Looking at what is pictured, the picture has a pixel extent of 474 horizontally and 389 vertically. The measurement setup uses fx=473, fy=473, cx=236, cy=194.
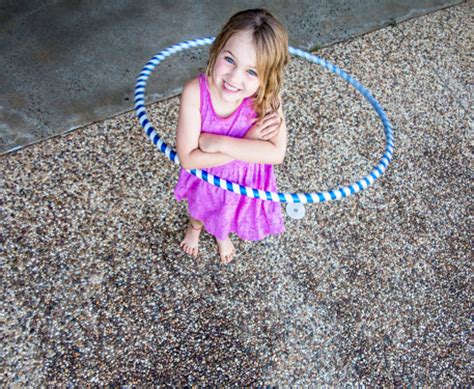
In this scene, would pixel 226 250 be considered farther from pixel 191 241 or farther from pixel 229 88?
pixel 229 88

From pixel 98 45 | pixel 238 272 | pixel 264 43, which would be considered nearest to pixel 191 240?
pixel 238 272

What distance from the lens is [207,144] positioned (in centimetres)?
219

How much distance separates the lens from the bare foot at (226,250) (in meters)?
3.06

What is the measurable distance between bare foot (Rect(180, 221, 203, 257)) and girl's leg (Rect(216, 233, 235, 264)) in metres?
0.15

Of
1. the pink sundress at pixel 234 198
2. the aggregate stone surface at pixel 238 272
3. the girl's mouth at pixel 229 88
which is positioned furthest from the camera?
the aggregate stone surface at pixel 238 272

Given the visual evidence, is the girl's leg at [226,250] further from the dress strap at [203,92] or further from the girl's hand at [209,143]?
the dress strap at [203,92]

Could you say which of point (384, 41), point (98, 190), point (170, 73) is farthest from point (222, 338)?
point (384, 41)

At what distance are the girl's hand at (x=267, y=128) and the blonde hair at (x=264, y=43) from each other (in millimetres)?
107

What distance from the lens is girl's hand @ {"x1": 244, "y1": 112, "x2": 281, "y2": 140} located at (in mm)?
2236

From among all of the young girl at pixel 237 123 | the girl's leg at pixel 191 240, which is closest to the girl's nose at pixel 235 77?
the young girl at pixel 237 123

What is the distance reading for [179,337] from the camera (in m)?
2.78

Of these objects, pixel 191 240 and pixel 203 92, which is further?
pixel 191 240

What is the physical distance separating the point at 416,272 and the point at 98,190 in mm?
2308

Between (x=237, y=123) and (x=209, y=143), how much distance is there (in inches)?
7.8
